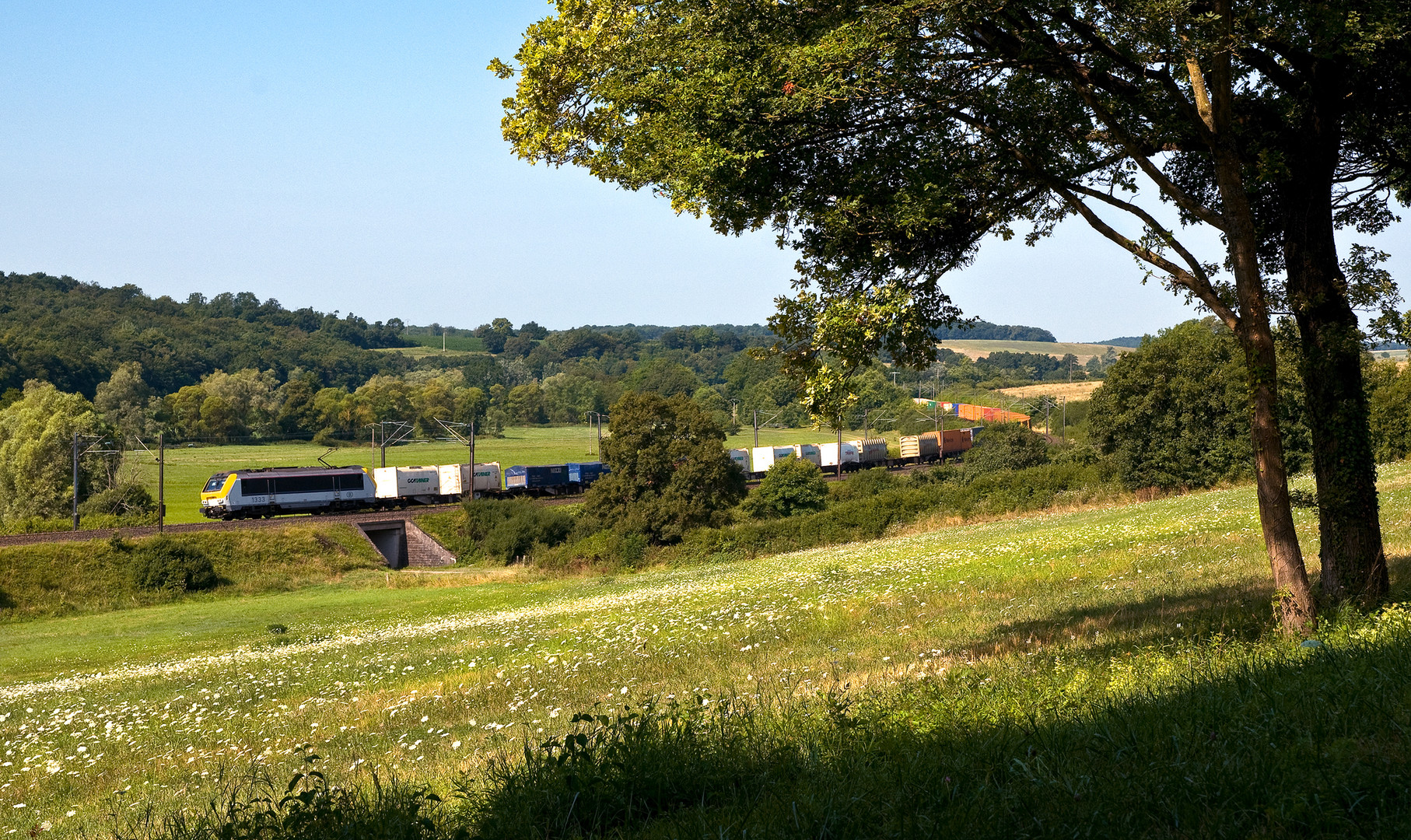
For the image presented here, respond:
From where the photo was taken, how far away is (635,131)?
378 inches

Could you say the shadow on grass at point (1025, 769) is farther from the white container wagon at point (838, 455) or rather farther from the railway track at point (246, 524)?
the white container wagon at point (838, 455)

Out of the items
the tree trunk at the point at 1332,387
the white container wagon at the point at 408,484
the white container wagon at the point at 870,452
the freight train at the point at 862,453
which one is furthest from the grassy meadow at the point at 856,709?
the white container wagon at the point at 870,452

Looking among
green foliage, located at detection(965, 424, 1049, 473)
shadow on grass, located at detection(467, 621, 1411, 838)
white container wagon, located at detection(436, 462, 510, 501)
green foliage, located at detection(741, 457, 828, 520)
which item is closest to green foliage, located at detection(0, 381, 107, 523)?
white container wagon, located at detection(436, 462, 510, 501)

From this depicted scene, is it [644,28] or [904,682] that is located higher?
[644,28]

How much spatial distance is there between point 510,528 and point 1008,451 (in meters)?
38.9

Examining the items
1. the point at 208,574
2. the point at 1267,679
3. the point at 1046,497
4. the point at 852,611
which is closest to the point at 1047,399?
the point at 1046,497

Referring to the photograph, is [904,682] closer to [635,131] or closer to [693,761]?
[693,761]

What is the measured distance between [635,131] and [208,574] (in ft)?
164

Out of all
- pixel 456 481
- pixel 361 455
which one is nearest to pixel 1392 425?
pixel 456 481

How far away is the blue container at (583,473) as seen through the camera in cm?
8544

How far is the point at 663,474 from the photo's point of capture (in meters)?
57.9

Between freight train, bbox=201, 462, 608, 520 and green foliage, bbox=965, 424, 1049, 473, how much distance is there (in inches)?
1203

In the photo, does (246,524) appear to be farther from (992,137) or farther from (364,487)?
(992,137)

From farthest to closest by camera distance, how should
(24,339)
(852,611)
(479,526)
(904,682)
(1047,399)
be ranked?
(24,339)
(1047,399)
(479,526)
(852,611)
(904,682)
